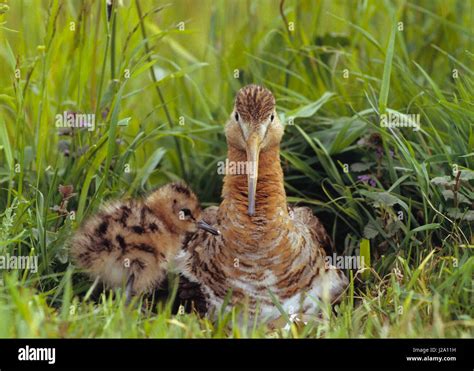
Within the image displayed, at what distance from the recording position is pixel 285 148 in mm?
6141

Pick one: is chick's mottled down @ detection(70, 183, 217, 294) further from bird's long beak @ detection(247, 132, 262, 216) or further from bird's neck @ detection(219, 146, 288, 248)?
bird's long beak @ detection(247, 132, 262, 216)

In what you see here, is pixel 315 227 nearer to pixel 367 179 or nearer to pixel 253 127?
pixel 367 179

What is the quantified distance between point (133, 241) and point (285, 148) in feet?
4.68

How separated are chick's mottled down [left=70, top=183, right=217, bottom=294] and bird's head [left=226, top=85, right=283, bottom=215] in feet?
1.35

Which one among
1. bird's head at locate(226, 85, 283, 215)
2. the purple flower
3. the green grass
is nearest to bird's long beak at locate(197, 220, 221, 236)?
bird's head at locate(226, 85, 283, 215)

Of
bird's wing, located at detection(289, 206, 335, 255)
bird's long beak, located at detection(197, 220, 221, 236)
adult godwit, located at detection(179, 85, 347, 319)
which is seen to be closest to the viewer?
adult godwit, located at detection(179, 85, 347, 319)

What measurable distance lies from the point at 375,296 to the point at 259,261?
2.02 feet

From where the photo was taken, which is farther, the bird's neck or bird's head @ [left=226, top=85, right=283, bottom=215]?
the bird's neck

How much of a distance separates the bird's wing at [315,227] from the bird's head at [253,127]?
1.81ft

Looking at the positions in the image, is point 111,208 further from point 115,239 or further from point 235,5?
point 235,5

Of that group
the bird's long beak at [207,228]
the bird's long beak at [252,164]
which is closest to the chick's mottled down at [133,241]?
the bird's long beak at [207,228]

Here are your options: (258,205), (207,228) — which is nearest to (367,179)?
(258,205)

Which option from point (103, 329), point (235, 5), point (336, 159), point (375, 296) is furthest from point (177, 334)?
point (235, 5)

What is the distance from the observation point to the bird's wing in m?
5.54
